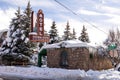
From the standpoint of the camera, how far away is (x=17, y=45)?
159ft

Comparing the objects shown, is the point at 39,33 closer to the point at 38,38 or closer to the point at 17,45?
the point at 38,38

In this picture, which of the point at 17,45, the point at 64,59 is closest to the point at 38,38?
the point at 64,59

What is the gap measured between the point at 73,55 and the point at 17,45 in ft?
61.1

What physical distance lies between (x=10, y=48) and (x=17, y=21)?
195 inches

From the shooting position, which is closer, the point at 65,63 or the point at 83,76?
the point at 83,76

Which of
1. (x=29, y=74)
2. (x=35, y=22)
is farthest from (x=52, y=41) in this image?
(x=29, y=74)

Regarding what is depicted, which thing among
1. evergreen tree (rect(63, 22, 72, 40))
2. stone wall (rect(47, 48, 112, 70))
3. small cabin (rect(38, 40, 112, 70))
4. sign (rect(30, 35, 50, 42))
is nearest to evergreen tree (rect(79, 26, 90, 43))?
evergreen tree (rect(63, 22, 72, 40))

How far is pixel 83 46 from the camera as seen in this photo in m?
31.4

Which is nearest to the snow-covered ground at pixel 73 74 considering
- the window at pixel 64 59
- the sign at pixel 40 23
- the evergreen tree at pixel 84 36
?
the sign at pixel 40 23

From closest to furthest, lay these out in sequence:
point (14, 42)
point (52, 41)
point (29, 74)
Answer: point (29, 74)
point (14, 42)
point (52, 41)

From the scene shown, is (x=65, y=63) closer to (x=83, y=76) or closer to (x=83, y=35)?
(x=83, y=76)

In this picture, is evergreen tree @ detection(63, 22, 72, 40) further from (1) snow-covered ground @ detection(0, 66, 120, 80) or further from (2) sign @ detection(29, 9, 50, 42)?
(1) snow-covered ground @ detection(0, 66, 120, 80)

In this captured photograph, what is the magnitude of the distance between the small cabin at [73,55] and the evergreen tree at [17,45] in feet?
43.8

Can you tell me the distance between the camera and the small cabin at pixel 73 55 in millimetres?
31661
